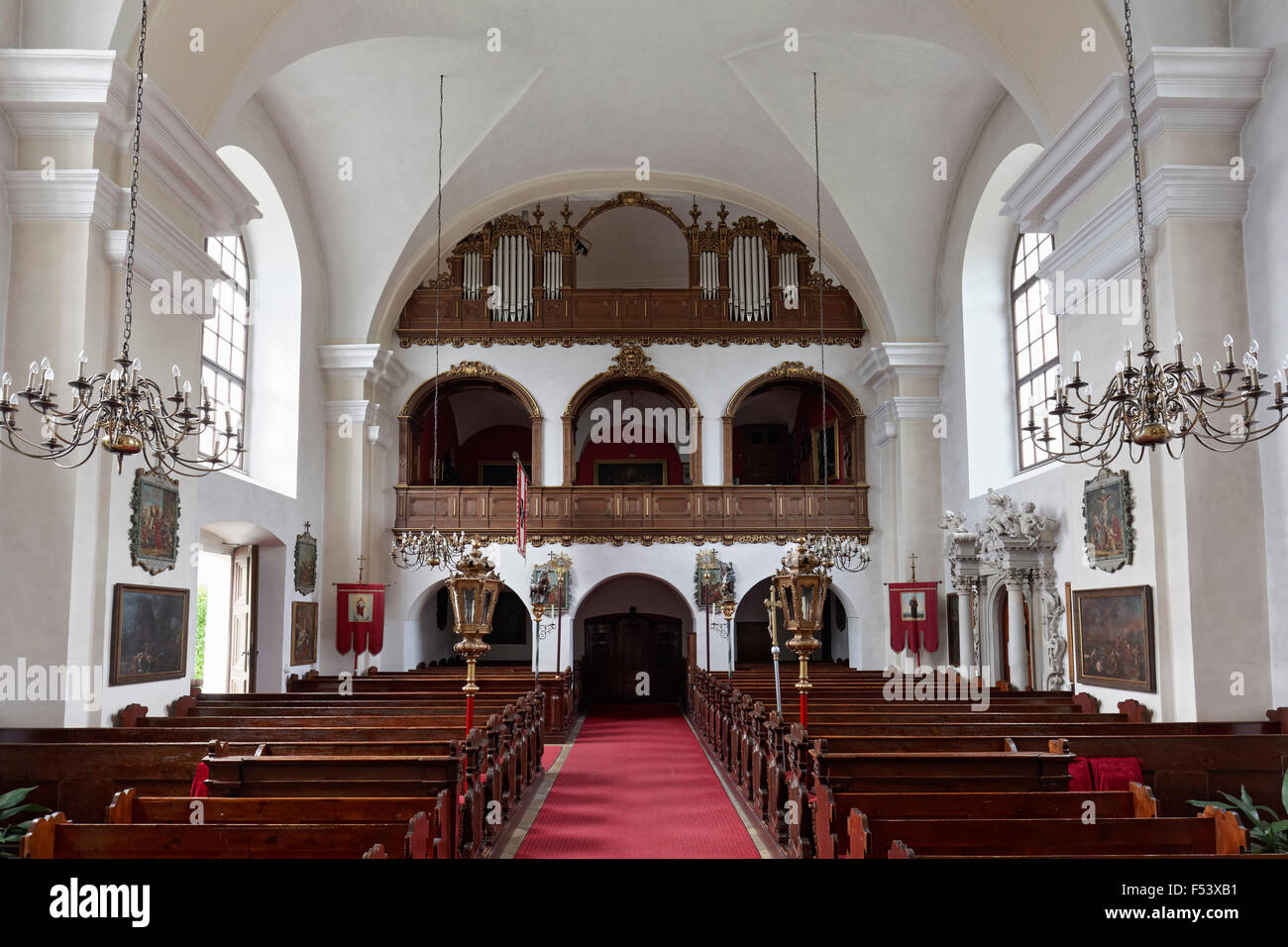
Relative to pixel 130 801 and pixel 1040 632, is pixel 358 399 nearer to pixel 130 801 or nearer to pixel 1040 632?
pixel 1040 632

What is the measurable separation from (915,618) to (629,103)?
890cm

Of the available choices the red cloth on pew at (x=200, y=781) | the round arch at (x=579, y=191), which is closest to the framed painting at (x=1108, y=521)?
the red cloth on pew at (x=200, y=781)

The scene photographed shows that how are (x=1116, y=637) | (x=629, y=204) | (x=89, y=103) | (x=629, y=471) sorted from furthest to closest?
(x=629, y=471) < (x=629, y=204) < (x=1116, y=637) < (x=89, y=103)

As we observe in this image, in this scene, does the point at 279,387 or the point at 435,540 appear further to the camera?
the point at 435,540

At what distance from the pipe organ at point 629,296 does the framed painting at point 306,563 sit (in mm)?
4466

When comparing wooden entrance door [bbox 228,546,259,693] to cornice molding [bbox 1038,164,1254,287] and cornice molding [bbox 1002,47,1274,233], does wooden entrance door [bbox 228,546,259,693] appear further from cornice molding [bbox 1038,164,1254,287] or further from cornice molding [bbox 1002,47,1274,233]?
cornice molding [bbox 1002,47,1274,233]

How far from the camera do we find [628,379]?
18.9 meters

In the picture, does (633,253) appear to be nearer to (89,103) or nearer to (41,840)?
(89,103)

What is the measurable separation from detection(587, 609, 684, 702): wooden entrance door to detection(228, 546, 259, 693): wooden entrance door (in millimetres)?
8179

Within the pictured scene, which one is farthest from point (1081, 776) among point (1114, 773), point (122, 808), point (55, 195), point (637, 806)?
point (55, 195)

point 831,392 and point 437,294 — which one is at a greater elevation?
point 437,294

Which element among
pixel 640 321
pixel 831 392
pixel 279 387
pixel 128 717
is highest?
pixel 640 321

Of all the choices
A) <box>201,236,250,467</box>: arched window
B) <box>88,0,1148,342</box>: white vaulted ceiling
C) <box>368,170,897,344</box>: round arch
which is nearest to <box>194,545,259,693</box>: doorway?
<box>201,236,250,467</box>: arched window
